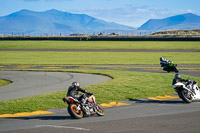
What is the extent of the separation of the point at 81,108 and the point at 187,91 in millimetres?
6363

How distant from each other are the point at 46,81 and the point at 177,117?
15.4 metres

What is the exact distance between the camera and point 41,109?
16500 mm

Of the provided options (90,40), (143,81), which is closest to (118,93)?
(143,81)

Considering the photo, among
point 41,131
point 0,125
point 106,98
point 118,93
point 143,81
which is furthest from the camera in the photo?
point 143,81

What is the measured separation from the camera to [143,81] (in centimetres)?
2597

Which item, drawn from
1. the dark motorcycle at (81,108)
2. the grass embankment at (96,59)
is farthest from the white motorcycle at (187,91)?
the grass embankment at (96,59)

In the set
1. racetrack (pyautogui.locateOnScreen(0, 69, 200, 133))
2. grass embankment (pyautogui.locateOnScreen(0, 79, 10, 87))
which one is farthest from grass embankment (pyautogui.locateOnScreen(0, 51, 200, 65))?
racetrack (pyautogui.locateOnScreen(0, 69, 200, 133))

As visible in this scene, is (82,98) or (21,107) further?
(21,107)

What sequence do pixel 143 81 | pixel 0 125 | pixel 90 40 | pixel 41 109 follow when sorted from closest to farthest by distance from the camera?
1. pixel 0 125
2. pixel 41 109
3. pixel 143 81
4. pixel 90 40

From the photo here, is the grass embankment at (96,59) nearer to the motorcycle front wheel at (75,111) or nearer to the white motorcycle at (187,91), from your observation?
the white motorcycle at (187,91)

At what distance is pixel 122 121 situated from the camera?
44.5 feet

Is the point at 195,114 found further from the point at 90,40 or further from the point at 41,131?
the point at 90,40

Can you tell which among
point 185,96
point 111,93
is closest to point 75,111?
point 185,96

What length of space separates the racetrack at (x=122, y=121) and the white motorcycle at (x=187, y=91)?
1017 millimetres
